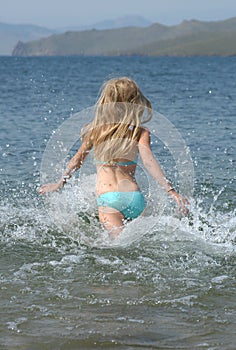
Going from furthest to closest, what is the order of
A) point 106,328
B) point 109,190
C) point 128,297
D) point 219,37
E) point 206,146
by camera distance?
point 219,37 < point 206,146 < point 109,190 < point 128,297 < point 106,328

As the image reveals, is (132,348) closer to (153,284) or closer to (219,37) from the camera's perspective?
(153,284)

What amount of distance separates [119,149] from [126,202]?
55 centimetres

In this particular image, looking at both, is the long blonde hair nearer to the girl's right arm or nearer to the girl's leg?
the girl's right arm

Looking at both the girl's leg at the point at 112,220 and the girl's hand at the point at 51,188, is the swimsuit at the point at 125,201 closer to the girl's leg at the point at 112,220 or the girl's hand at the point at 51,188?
the girl's leg at the point at 112,220

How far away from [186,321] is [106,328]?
66 centimetres

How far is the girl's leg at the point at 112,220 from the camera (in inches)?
285

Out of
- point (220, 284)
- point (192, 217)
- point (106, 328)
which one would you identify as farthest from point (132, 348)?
point (192, 217)

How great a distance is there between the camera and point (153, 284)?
648 cm

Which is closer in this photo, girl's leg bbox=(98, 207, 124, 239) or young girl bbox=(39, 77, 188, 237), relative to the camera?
young girl bbox=(39, 77, 188, 237)

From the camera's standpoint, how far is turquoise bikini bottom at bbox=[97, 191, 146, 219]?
280 inches

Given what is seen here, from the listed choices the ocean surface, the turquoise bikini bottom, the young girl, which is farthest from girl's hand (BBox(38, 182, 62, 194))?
the ocean surface

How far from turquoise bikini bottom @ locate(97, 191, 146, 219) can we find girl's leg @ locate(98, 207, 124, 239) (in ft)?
0.19

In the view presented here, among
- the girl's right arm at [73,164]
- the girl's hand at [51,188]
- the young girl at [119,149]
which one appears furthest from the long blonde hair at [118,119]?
the girl's hand at [51,188]

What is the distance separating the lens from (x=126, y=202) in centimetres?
713
